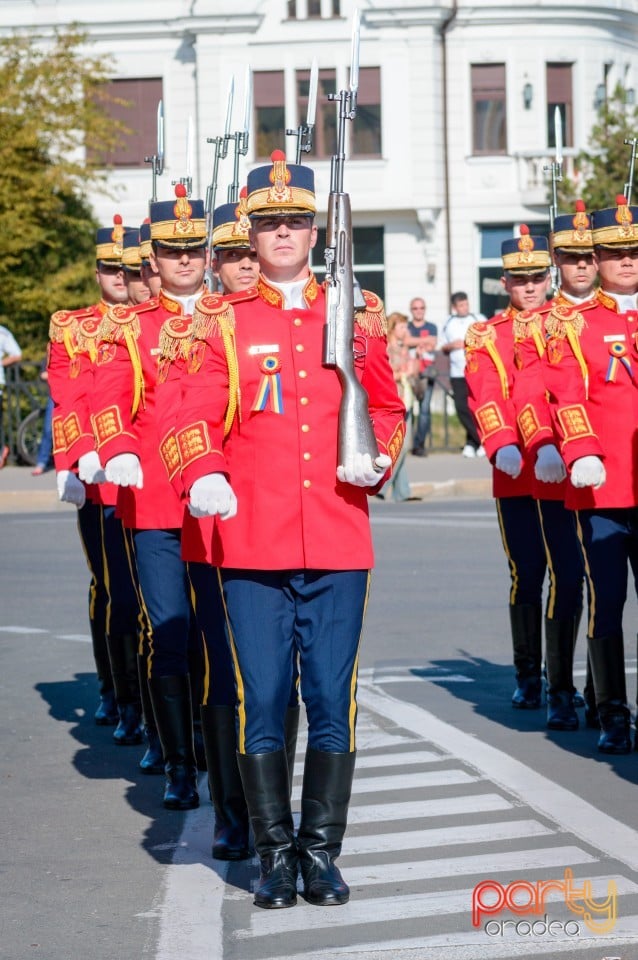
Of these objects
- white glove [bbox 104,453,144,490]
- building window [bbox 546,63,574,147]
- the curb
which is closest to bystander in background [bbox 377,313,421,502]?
the curb

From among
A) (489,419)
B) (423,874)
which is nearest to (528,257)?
(489,419)

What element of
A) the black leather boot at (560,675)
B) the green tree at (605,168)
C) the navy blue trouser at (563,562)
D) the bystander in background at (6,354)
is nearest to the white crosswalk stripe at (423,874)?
the black leather boot at (560,675)

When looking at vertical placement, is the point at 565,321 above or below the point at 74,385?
above

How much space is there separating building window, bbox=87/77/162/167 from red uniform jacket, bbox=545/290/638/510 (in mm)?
36010

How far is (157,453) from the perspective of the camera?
7.84m

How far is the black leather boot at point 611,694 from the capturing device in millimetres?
8336

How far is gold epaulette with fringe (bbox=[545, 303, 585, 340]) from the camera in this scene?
8.37 m

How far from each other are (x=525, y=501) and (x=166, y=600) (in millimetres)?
2588

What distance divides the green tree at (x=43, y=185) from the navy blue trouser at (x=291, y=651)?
24066 mm

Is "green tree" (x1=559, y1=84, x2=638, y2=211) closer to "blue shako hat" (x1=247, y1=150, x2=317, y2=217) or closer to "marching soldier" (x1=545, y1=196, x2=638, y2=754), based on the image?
"marching soldier" (x1=545, y1=196, x2=638, y2=754)

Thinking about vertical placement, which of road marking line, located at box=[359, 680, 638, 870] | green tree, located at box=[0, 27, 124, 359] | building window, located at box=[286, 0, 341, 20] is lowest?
road marking line, located at box=[359, 680, 638, 870]

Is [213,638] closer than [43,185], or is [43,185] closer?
[213,638]

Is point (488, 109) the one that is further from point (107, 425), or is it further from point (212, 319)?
point (212, 319)

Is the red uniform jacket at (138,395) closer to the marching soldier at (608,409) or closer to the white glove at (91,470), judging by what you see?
the white glove at (91,470)
